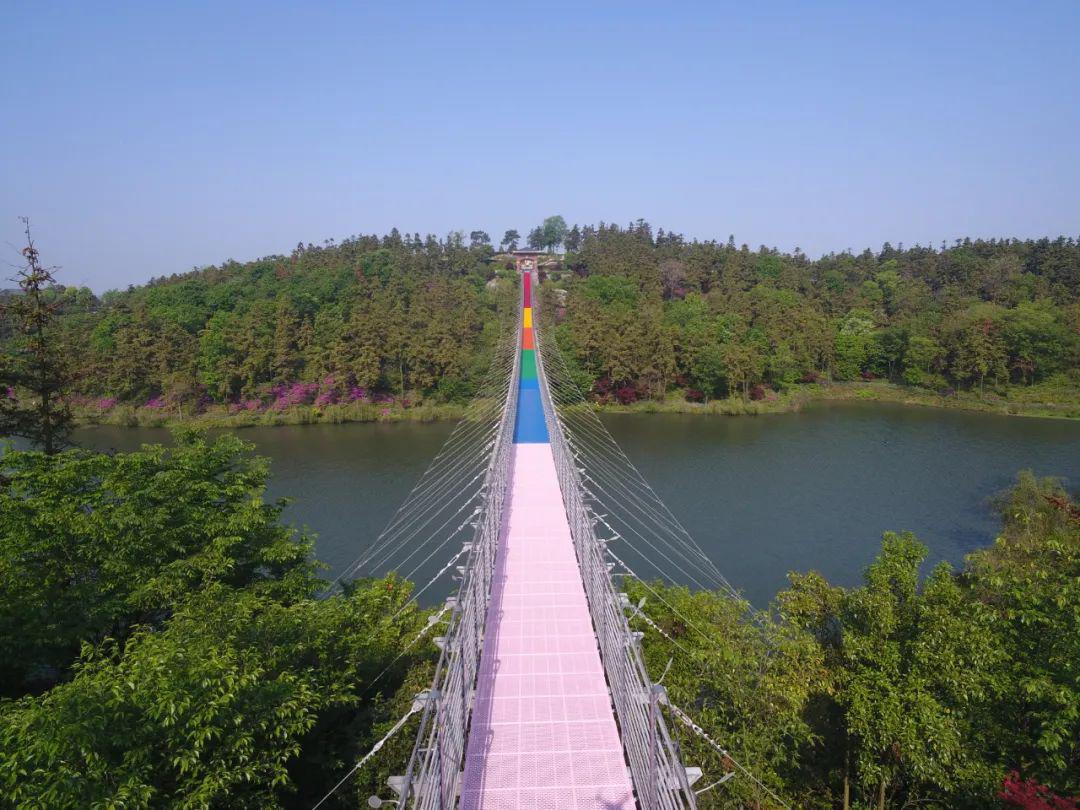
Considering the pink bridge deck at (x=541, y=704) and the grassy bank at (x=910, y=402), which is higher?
the pink bridge deck at (x=541, y=704)

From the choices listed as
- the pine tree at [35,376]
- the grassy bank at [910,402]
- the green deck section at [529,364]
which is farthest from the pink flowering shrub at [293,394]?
the pine tree at [35,376]

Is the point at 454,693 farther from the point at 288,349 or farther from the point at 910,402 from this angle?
the point at 910,402

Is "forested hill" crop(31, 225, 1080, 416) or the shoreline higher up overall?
"forested hill" crop(31, 225, 1080, 416)

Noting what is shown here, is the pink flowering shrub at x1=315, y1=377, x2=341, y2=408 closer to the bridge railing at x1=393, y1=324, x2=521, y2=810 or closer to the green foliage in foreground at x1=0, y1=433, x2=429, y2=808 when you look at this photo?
the green foliage in foreground at x1=0, y1=433, x2=429, y2=808

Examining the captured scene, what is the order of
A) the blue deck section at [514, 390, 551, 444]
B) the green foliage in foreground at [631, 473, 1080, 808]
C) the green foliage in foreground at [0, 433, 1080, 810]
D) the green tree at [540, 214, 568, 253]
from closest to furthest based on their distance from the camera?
the green foliage in foreground at [0, 433, 1080, 810] → the green foliage in foreground at [631, 473, 1080, 808] → the blue deck section at [514, 390, 551, 444] → the green tree at [540, 214, 568, 253]

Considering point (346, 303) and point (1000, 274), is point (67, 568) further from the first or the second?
point (1000, 274)

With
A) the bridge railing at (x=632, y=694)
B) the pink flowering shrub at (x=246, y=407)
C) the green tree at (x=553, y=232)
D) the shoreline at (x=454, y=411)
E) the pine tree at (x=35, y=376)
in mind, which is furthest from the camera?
the green tree at (x=553, y=232)

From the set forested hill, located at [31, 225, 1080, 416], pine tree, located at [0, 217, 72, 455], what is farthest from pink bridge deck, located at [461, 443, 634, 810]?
forested hill, located at [31, 225, 1080, 416]

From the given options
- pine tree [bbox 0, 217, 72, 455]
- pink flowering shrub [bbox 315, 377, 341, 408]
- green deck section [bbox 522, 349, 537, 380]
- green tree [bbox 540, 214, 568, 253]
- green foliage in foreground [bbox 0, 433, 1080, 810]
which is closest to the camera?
green foliage in foreground [bbox 0, 433, 1080, 810]

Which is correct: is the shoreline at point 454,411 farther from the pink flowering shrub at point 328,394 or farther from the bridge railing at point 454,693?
the bridge railing at point 454,693

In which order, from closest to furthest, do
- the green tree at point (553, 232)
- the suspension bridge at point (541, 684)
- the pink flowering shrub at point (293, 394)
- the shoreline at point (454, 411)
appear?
1. the suspension bridge at point (541, 684)
2. the shoreline at point (454, 411)
3. the pink flowering shrub at point (293, 394)
4. the green tree at point (553, 232)
